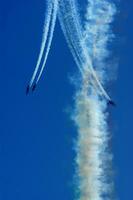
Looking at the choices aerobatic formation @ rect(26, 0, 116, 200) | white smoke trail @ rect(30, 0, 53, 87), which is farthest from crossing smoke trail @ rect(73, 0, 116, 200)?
white smoke trail @ rect(30, 0, 53, 87)

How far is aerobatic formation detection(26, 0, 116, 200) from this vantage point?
142 centimetres

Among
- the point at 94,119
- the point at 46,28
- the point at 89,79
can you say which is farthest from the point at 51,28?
the point at 94,119

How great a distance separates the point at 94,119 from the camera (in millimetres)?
1447

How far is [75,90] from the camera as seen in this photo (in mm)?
1459

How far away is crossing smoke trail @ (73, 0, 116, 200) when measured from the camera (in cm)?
142

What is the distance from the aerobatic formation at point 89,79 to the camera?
1.42 metres

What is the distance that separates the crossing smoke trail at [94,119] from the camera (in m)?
1.42

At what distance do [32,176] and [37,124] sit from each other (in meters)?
0.16

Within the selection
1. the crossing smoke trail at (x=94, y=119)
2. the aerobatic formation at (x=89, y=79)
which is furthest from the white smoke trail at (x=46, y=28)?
the crossing smoke trail at (x=94, y=119)

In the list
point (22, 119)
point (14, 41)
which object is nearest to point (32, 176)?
point (22, 119)

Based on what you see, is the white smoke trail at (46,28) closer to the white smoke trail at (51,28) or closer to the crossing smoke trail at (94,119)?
the white smoke trail at (51,28)

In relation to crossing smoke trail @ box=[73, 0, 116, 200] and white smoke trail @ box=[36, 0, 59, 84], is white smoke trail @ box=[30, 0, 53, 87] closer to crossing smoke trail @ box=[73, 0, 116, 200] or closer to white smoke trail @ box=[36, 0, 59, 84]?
white smoke trail @ box=[36, 0, 59, 84]

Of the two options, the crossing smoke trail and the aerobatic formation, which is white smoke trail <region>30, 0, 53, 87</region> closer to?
the aerobatic formation

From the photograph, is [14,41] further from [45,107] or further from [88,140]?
[88,140]
